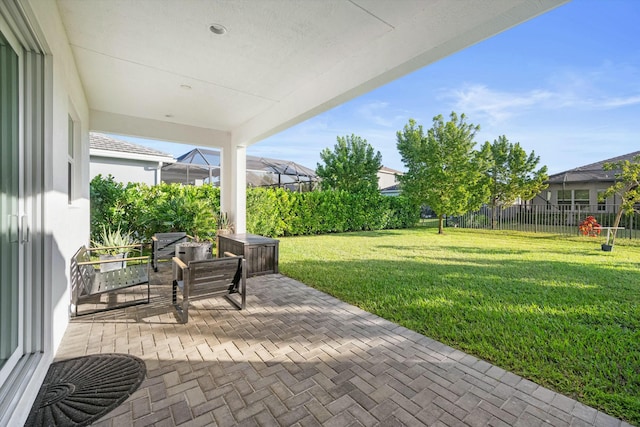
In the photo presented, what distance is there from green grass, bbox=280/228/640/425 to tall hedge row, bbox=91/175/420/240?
2616 mm

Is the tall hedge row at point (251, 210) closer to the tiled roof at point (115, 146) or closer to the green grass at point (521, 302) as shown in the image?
the green grass at point (521, 302)

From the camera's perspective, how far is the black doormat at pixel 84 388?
1878 mm

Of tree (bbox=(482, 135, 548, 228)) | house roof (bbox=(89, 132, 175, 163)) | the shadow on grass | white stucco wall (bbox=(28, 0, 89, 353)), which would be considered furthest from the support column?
tree (bbox=(482, 135, 548, 228))

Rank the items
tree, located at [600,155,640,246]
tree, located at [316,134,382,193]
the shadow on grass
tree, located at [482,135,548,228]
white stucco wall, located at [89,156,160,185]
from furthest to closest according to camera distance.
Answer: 1. tree, located at [316,134,382,193]
2. tree, located at [482,135,548,228]
3. white stucco wall, located at [89,156,160,185]
4. tree, located at [600,155,640,246]
5. the shadow on grass

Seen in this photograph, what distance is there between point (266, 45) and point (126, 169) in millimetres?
9749

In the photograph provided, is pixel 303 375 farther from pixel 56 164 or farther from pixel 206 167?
pixel 206 167

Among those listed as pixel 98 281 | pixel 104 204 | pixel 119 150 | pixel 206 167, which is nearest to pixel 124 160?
pixel 119 150

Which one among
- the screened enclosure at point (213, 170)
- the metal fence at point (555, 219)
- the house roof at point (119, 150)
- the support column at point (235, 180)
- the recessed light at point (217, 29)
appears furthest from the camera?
the metal fence at point (555, 219)

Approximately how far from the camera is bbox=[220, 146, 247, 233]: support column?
306 inches

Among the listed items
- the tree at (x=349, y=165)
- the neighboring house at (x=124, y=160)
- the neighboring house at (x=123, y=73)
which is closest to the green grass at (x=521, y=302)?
the neighboring house at (x=123, y=73)

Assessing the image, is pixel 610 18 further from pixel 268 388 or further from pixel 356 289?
pixel 268 388

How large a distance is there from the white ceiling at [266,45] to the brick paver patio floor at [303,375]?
3.17 m

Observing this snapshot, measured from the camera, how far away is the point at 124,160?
10.7 m

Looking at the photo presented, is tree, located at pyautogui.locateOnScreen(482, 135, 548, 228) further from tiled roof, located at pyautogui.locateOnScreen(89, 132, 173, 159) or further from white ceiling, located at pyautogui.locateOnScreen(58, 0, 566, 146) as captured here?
tiled roof, located at pyautogui.locateOnScreen(89, 132, 173, 159)
